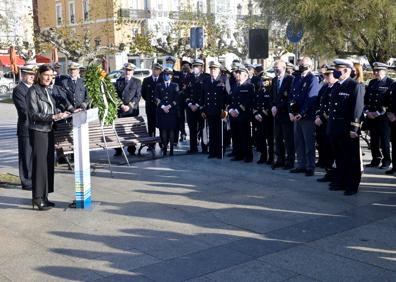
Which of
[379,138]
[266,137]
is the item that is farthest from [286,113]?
[379,138]

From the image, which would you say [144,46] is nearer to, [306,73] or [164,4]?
[164,4]

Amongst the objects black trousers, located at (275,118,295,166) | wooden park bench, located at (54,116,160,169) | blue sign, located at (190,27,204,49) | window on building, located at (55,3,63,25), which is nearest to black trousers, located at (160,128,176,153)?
wooden park bench, located at (54,116,160,169)

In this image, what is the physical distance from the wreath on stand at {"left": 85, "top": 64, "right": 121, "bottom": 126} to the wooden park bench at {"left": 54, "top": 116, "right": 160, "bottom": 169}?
33cm

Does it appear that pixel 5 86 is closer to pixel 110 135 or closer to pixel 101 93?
pixel 110 135

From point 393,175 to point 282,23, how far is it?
20.2ft

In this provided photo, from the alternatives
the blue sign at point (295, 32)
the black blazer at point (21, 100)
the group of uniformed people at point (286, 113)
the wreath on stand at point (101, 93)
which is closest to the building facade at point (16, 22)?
the blue sign at point (295, 32)

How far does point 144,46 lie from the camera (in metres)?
48.3

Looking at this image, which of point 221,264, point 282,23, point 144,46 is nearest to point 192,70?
point 282,23

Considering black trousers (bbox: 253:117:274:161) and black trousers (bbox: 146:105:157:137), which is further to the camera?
black trousers (bbox: 146:105:157:137)

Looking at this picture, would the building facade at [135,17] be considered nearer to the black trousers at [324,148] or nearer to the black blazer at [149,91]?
the black blazer at [149,91]

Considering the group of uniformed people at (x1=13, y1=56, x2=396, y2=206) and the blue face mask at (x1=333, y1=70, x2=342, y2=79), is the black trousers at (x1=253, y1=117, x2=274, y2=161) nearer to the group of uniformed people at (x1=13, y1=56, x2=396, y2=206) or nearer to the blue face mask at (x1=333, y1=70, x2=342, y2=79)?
the group of uniformed people at (x1=13, y1=56, x2=396, y2=206)

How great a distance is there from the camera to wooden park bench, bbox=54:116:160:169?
424 inches

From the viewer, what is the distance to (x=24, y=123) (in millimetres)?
9383

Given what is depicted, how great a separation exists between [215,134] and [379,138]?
11.1 feet
